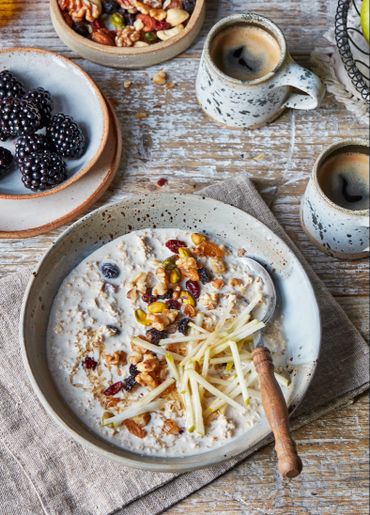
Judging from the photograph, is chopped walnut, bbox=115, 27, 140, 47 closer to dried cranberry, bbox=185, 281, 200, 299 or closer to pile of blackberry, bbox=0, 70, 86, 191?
pile of blackberry, bbox=0, 70, 86, 191

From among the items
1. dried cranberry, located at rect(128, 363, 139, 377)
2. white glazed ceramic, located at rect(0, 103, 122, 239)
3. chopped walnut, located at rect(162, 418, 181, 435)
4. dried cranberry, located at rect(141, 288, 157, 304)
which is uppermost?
white glazed ceramic, located at rect(0, 103, 122, 239)

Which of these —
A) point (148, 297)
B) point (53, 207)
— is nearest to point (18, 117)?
point (53, 207)

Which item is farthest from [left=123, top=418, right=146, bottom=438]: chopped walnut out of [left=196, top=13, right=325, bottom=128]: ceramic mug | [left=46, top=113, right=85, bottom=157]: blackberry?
[left=196, top=13, right=325, bottom=128]: ceramic mug

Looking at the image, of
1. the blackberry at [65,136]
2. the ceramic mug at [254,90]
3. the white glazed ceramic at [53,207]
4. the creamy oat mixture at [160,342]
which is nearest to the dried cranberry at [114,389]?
the creamy oat mixture at [160,342]

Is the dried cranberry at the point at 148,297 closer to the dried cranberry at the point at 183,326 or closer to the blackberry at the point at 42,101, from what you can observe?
the dried cranberry at the point at 183,326

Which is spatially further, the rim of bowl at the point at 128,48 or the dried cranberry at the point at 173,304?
the rim of bowl at the point at 128,48

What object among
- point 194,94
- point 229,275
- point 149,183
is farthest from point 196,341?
point 194,94

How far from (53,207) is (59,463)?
43 cm

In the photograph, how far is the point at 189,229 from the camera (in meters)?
1.43

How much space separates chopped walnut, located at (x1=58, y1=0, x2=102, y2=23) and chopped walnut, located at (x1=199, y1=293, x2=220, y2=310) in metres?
0.57

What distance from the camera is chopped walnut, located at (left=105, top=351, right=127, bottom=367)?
1.31 m

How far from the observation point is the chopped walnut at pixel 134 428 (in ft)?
4.21

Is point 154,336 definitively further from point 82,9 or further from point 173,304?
point 82,9

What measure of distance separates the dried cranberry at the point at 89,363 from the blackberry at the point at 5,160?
368mm
